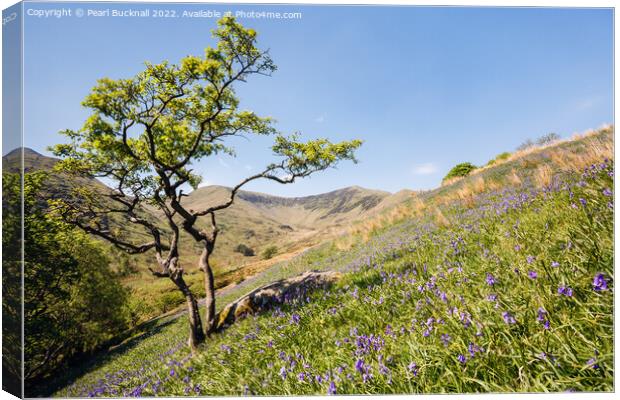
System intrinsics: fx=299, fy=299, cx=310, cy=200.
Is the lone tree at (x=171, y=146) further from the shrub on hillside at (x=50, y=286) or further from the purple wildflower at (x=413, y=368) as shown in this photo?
the purple wildflower at (x=413, y=368)

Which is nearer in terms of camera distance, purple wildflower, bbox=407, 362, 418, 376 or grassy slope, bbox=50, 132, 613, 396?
grassy slope, bbox=50, 132, 613, 396

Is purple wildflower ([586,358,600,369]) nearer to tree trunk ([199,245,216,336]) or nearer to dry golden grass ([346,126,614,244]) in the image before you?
dry golden grass ([346,126,614,244])

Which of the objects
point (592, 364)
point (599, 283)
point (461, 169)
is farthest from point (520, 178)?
point (461, 169)

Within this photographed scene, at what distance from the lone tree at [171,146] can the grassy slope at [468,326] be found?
3914 millimetres

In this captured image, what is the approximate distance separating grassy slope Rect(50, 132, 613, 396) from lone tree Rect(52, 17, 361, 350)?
3914 millimetres

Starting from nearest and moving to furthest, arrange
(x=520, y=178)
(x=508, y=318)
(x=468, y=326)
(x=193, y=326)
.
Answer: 1. (x=508, y=318)
2. (x=468, y=326)
3. (x=193, y=326)
4. (x=520, y=178)

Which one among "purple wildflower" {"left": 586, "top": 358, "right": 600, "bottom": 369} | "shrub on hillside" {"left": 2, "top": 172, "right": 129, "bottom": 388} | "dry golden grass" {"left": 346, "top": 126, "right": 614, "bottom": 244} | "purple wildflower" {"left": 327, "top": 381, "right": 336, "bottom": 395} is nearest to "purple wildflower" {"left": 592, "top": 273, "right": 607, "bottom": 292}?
"purple wildflower" {"left": 586, "top": 358, "right": 600, "bottom": 369}

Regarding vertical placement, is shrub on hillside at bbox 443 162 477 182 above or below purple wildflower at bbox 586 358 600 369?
above

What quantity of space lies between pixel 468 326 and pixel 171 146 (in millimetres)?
8568

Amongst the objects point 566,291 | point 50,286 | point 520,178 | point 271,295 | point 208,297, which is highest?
point 520,178

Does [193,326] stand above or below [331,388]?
below

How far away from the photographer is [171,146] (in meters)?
8.66

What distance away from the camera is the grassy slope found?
206cm

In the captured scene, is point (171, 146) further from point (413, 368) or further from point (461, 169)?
point (461, 169)
